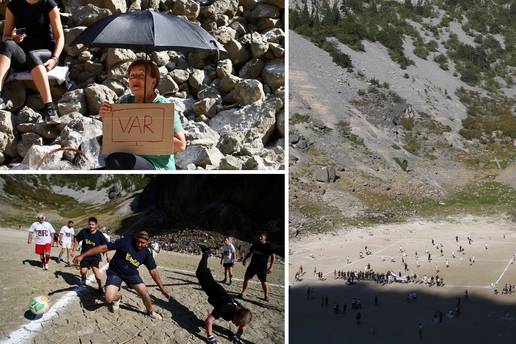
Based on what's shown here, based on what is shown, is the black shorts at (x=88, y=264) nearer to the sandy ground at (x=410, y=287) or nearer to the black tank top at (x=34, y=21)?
the black tank top at (x=34, y=21)

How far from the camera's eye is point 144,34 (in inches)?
242

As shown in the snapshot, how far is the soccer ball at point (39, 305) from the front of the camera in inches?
224

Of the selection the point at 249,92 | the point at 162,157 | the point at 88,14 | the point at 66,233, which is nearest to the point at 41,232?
the point at 66,233

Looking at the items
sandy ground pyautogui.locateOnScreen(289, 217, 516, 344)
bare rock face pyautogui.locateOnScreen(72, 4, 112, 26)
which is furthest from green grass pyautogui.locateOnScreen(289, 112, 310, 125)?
bare rock face pyautogui.locateOnScreen(72, 4, 112, 26)

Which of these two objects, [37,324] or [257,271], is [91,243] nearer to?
[37,324]

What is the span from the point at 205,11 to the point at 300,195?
3370 cm

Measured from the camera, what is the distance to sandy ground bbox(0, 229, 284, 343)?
5.69 meters

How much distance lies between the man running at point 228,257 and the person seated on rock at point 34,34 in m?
2.86

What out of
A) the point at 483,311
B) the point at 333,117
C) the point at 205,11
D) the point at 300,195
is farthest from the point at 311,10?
the point at 205,11

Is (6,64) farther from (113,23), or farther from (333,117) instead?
(333,117)

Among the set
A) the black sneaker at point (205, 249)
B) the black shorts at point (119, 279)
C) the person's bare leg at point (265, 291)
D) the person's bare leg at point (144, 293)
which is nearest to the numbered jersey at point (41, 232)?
the black shorts at point (119, 279)

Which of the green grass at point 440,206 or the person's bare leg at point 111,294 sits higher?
the person's bare leg at point 111,294

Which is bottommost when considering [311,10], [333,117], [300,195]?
[300,195]

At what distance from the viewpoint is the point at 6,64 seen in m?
6.79
